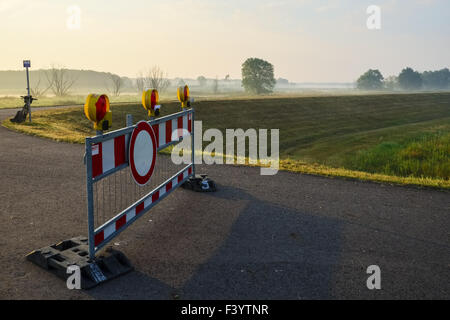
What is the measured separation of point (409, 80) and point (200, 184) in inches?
8404

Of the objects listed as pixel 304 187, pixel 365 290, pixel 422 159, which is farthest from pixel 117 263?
pixel 422 159

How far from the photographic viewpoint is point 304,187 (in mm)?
7352

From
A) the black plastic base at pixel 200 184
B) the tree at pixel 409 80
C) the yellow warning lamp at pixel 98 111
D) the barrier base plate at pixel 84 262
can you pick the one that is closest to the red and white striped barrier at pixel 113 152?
the yellow warning lamp at pixel 98 111

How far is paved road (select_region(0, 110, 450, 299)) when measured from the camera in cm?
369

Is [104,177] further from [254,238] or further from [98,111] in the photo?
[254,238]

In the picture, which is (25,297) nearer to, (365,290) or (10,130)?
(365,290)

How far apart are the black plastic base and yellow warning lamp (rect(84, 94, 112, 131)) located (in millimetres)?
3182

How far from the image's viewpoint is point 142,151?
15.6 ft

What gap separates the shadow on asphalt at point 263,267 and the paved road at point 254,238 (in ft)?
0.04

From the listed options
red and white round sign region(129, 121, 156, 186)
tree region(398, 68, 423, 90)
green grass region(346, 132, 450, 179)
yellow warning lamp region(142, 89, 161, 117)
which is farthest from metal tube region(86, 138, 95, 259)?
tree region(398, 68, 423, 90)

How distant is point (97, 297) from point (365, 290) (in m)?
2.50

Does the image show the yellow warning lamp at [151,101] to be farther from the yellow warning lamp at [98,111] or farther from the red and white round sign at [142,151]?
the yellow warning lamp at [98,111]

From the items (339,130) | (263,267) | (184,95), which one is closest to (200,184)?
(184,95)

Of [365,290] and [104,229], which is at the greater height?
[104,229]
